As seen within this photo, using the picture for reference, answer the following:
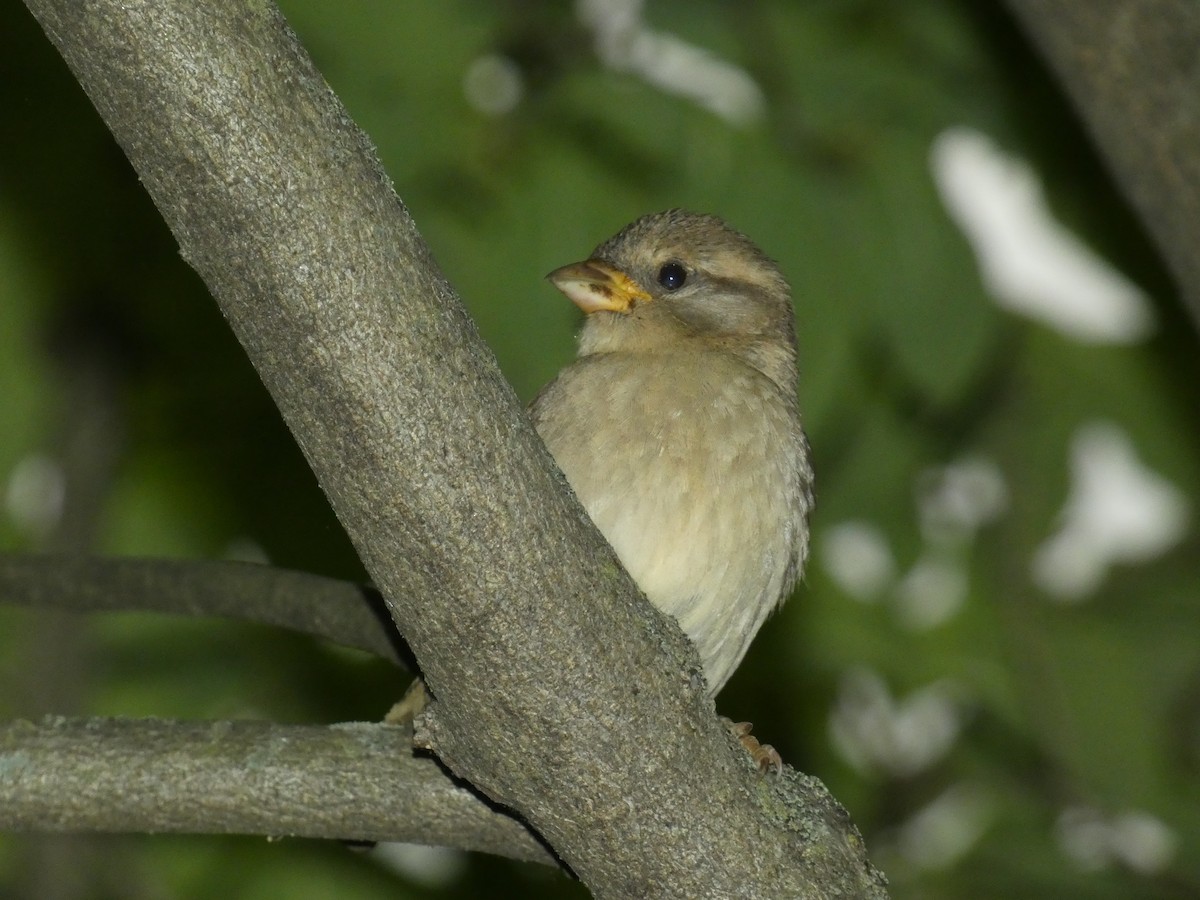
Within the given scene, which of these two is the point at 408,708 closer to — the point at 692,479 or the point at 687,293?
the point at 692,479

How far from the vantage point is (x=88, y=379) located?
6059 mm

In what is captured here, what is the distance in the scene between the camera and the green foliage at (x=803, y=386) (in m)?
5.16

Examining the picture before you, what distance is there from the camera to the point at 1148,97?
4742 millimetres

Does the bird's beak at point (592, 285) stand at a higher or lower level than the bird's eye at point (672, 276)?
lower

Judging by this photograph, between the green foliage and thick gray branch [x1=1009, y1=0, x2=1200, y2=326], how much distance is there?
0.56 m

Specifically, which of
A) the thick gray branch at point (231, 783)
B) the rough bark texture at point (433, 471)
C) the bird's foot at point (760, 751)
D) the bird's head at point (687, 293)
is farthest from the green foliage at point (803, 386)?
the rough bark texture at point (433, 471)

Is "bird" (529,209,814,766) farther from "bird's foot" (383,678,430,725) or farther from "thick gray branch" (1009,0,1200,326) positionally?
"thick gray branch" (1009,0,1200,326)

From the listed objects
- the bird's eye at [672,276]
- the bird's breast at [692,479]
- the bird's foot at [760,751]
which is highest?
the bird's eye at [672,276]

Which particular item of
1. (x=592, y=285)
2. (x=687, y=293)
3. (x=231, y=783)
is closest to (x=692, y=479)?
(x=592, y=285)

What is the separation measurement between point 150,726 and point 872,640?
9.82ft

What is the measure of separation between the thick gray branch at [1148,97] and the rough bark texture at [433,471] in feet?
7.46

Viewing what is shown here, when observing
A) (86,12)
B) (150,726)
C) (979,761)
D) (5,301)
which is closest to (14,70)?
(5,301)

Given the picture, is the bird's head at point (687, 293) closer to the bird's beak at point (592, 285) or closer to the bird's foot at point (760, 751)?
the bird's beak at point (592, 285)

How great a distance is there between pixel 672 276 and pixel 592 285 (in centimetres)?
41
